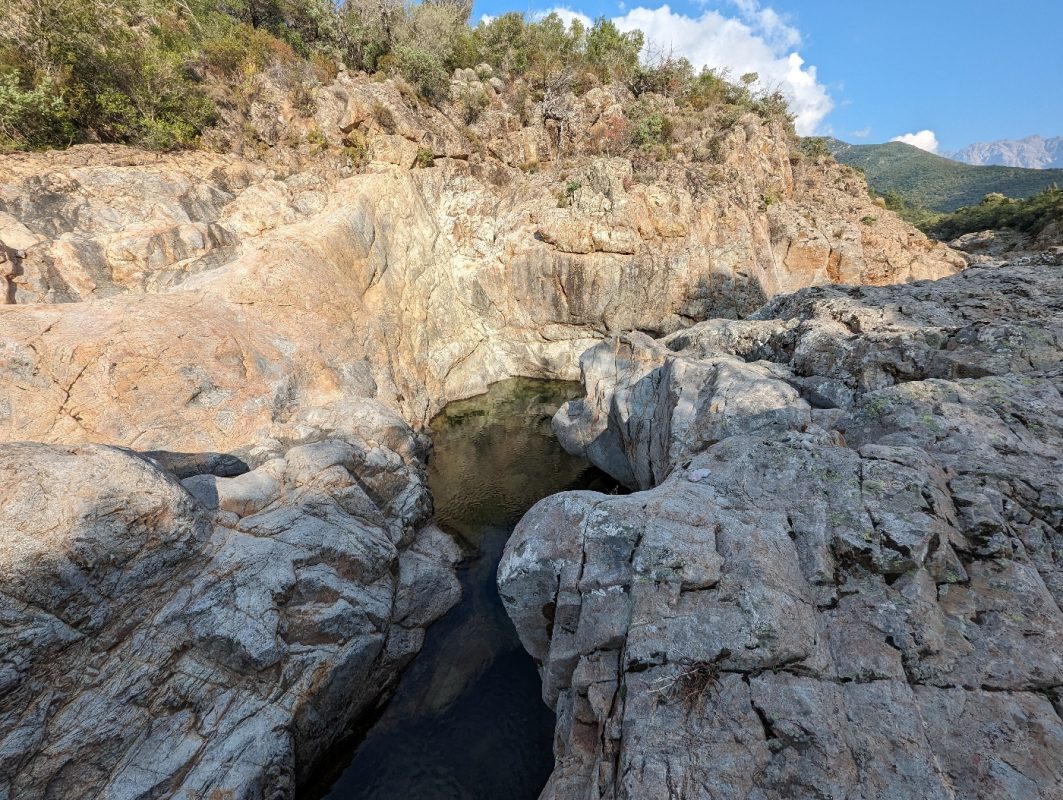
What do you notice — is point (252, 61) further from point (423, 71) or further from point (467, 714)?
point (467, 714)

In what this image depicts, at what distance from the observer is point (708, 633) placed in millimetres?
5633

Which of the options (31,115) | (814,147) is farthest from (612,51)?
(31,115)

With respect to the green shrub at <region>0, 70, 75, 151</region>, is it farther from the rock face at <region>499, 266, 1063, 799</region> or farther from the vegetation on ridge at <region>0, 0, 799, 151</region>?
the rock face at <region>499, 266, 1063, 799</region>

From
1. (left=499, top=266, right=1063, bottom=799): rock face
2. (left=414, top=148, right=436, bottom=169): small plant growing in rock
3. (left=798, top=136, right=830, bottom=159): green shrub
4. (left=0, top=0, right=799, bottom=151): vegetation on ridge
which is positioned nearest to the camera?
(left=499, top=266, right=1063, bottom=799): rock face

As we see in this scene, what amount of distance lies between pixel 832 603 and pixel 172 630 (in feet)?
39.0

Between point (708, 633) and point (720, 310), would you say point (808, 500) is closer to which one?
point (708, 633)

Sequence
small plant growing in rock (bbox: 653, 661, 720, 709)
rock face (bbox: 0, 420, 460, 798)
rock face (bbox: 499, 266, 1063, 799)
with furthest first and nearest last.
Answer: rock face (bbox: 0, 420, 460, 798) < small plant growing in rock (bbox: 653, 661, 720, 709) < rock face (bbox: 499, 266, 1063, 799)

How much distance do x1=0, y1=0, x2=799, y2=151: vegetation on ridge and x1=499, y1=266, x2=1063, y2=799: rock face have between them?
96.2ft

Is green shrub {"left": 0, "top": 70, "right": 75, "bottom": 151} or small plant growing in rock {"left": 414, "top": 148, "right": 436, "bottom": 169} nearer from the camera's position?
green shrub {"left": 0, "top": 70, "right": 75, "bottom": 151}

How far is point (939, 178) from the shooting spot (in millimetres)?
95125

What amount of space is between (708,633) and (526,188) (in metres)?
32.6

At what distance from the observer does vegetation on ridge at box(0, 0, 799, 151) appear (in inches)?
745

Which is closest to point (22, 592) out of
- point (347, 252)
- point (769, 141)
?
point (347, 252)

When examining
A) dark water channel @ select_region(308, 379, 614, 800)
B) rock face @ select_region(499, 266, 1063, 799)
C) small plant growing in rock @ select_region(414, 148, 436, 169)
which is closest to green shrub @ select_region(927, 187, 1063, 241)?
rock face @ select_region(499, 266, 1063, 799)
